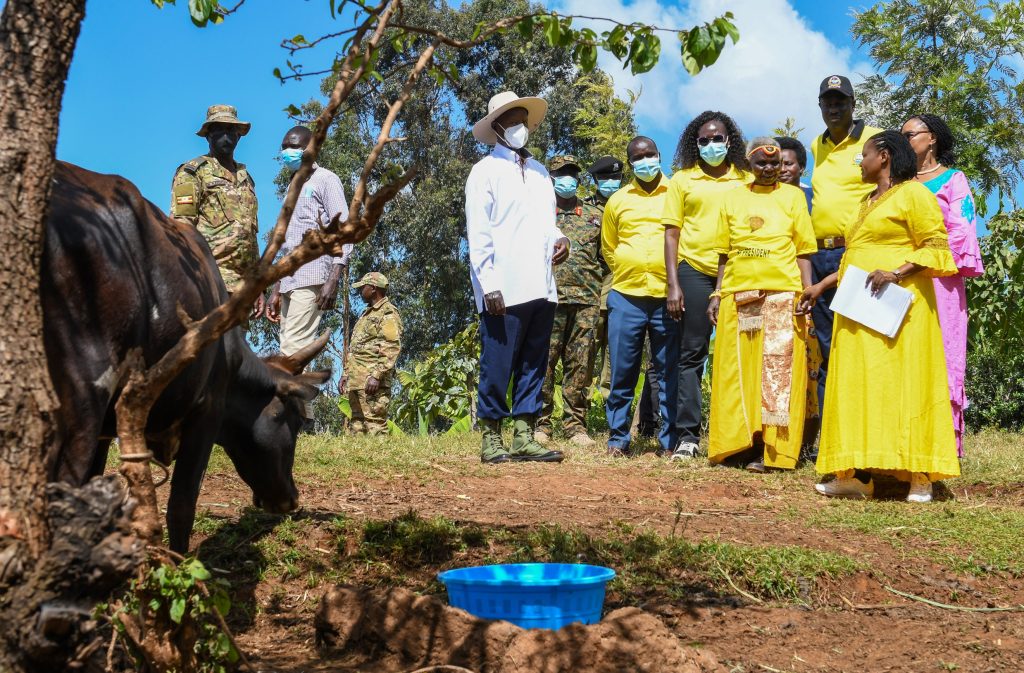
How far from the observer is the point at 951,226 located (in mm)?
7820

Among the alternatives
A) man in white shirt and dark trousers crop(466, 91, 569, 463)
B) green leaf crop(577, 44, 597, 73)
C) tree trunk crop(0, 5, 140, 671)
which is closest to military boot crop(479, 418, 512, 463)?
man in white shirt and dark trousers crop(466, 91, 569, 463)

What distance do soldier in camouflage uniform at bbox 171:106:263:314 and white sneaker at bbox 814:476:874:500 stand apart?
169 inches

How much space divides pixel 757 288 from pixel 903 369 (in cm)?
148

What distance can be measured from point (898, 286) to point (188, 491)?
15.0ft

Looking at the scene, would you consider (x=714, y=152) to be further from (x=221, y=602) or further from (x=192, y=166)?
(x=221, y=602)

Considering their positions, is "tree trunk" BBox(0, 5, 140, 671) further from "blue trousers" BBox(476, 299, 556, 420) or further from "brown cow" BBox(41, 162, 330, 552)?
"blue trousers" BBox(476, 299, 556, 420)

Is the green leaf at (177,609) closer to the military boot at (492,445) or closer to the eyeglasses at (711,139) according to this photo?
the military boot at (492,445)

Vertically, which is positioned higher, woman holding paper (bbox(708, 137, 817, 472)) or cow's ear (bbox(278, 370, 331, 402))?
woman holding paper (bbox(708, 137, 817, 472))

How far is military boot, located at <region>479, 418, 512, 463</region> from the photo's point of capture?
27.4 ft

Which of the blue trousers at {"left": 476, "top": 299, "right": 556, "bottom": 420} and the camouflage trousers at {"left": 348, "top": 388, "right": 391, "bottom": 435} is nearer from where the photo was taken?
the blue trousers at {"left": 476, "top": 299, "right": 556, "bottom": 420}

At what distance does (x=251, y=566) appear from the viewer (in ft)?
17.7

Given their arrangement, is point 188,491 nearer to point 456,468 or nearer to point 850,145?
point 456,468

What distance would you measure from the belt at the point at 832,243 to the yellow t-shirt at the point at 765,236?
263 mm

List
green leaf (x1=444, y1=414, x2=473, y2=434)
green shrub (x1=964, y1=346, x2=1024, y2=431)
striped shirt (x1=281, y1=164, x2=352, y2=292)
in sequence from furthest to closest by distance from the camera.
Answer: green shrub (x1=964, y1=346, x2=1024, y2=431)
green leaf (x1=444, y1=414, x2=473, y2=434)
striped shirt (x1=281, y1=164, x2=352, y2=292)
